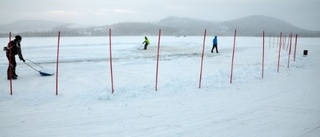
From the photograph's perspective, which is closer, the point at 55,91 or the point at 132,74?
the point at 55,91

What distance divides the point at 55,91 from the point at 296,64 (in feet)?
45.4

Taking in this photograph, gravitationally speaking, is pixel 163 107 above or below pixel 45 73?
below

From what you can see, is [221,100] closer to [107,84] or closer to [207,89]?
[207,89]

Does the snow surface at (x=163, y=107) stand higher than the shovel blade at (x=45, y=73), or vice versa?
the shovel blade at (x=45, y=73)

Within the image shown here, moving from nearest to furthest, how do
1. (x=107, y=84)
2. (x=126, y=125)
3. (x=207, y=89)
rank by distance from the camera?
1. (x=126, y=125)
2. (x=207, y=89)
3. (x=107, y=84)

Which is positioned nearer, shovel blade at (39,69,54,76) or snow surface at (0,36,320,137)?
snow surface at (0,36,320,137)

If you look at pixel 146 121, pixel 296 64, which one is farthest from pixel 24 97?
pixel 296 64

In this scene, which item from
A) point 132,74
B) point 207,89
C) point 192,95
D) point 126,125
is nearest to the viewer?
point 126,125

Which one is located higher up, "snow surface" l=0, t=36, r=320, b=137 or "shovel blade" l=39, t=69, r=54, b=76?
"shovel blade" l=39, t=69, r=54, b=76

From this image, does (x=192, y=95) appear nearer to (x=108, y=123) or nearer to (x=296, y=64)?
(x=108, y=123)

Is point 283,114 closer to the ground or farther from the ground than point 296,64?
closer to the ground

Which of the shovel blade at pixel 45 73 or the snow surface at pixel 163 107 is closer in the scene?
the snow surface at pixel 163 107

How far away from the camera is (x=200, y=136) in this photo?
522 cm

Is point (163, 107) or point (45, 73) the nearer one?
point (163, 107)
